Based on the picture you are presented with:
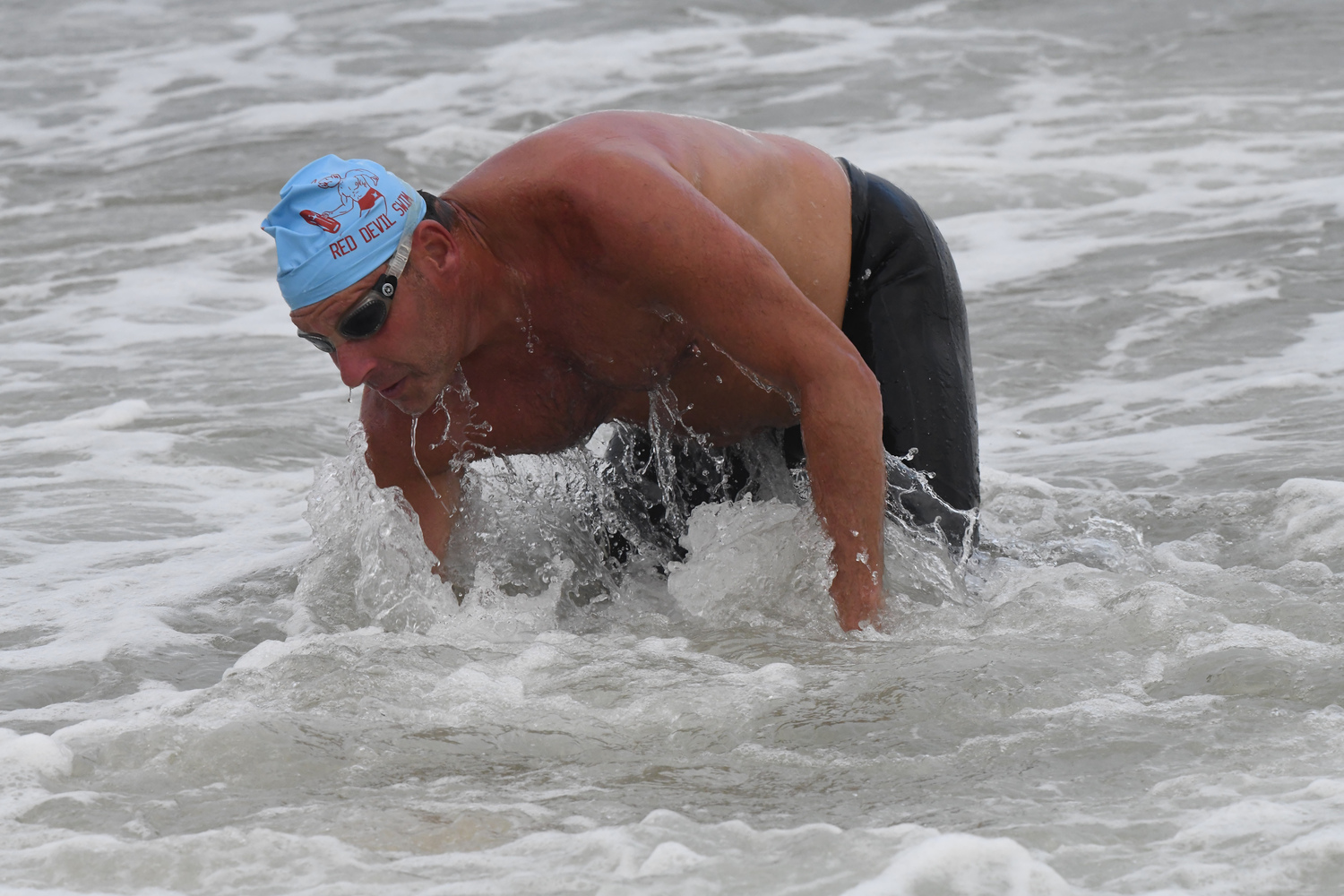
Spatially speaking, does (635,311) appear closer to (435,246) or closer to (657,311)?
(657,311)

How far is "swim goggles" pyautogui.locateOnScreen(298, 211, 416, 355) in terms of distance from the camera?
3.16 m

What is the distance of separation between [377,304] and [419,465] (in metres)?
0.66

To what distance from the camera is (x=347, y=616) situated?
394 cm

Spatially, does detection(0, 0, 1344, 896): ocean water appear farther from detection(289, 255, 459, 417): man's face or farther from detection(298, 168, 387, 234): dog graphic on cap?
detection(298, 168, 387, 234): dog graphic on cap

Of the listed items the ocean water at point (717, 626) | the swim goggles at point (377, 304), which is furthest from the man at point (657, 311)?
the ocean water at point (717, 626)

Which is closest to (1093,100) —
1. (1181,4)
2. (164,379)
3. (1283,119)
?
(1283,119)

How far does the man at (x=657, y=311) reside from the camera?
311 centimetres

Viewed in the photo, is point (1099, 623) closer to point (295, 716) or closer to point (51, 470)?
Answer: point (295, 716)

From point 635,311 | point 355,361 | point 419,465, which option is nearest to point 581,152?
point 635,311

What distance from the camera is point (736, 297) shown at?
3.09 m

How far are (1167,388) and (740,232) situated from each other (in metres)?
3.32

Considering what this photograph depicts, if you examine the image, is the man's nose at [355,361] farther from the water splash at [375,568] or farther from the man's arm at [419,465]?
the water splash at [375,568]

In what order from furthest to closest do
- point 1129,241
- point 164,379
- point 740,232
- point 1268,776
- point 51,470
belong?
1. point 1129,241
2. point 164,379
3. point 51,470
4. point 740,232
5. point 1268,776

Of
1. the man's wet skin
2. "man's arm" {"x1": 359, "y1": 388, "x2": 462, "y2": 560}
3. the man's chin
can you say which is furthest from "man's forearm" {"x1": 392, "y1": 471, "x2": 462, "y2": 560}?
the man's chin
